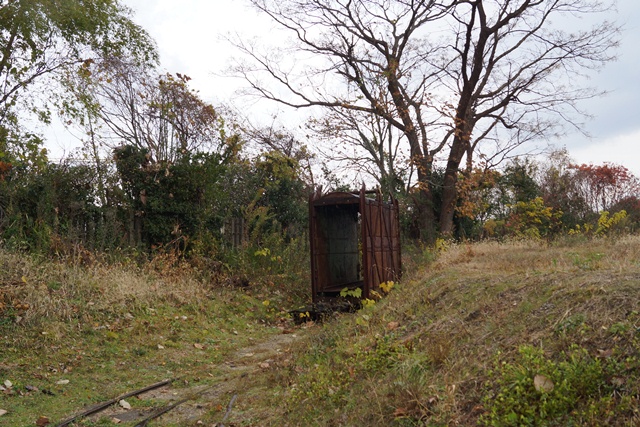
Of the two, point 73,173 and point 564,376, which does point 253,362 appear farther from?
point 73,173

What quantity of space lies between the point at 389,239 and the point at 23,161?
8975 mm

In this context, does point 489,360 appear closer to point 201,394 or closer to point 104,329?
point 201,394

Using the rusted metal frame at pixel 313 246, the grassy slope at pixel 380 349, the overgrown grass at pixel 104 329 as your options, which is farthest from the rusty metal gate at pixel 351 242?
the grassy slope at pixel 380 349

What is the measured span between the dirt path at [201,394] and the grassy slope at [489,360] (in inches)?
25.3

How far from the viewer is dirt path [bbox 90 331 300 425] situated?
6328mm

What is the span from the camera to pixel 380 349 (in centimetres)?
609

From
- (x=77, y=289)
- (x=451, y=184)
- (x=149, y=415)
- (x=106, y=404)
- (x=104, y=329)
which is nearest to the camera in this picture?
(x=149, y=415)

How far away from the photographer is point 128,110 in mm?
21641

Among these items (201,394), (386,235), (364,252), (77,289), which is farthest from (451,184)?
(201,394)

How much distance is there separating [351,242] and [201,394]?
8.20 meters

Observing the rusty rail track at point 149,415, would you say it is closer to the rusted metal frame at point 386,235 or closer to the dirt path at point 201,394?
the dirt path at point 201,394

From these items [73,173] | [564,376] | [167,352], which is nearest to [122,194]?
[73,173]

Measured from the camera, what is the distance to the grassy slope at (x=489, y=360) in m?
4.02

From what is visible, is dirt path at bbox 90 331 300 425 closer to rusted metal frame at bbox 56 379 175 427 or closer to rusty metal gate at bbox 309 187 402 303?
rusted metal frame at bbox 56 379 175 427
